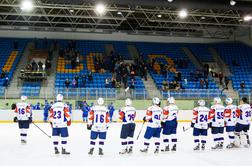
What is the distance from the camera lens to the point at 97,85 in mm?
24453

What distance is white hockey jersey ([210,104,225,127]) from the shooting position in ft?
A: 36.2

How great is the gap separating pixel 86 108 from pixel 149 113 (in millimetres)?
10509

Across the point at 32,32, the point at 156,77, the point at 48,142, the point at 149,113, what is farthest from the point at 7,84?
the point at 149,113

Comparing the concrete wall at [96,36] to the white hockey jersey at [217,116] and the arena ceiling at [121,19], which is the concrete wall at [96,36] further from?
the white hockey jersey at [217,116]

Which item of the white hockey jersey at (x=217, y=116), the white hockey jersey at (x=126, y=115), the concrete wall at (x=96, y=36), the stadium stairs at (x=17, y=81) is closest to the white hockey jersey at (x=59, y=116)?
the white hockey jersey at (x=126, y=115)

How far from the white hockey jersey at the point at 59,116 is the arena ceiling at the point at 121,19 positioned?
14.4m

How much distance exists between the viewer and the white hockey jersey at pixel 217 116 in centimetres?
1103

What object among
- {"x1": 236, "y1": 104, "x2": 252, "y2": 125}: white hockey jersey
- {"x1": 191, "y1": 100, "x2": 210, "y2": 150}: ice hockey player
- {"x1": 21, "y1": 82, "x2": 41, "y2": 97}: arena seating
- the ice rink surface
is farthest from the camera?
{"x1": 21, "y1": 82, "x2": 41, "y2": 97}: arena seating

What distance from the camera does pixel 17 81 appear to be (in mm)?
24266

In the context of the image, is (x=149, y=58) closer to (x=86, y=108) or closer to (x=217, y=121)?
(x=86, y=108)

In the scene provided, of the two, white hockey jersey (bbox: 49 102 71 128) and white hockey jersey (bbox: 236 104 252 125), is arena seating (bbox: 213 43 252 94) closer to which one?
white hockey jersey (bbox: 236 104 252 125)

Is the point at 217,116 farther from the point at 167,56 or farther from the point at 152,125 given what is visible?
the point at 167,56

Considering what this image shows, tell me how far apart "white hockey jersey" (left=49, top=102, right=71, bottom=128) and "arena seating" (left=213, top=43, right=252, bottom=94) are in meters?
20.0

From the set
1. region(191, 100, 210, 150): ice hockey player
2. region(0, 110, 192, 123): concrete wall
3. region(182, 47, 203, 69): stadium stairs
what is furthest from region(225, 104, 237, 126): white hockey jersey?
region(182, 47, 203, 69): stadium stairs
